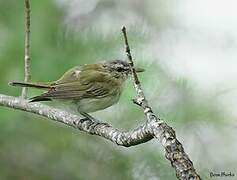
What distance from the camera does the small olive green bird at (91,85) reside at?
399 centimetres

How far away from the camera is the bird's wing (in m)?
Result: 3.98

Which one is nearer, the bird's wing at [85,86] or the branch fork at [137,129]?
the branch fork at [137,129]

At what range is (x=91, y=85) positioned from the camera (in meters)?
4.26

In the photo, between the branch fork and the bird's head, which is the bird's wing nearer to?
the bird's head

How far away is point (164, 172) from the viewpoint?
3.34 m

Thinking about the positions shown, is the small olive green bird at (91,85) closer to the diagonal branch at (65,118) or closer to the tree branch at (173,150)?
the diagonal branch at (65,118)

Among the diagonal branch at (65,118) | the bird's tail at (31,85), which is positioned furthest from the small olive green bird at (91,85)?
the diagonal branch at (65,118)

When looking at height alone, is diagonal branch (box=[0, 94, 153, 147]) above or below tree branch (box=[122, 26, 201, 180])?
below

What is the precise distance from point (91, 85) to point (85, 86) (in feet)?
0.15

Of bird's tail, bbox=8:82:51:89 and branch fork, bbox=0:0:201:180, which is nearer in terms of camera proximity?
branch fork, bbox=0:0:201:180

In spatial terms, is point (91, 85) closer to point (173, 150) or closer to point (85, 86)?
point (85, 86)

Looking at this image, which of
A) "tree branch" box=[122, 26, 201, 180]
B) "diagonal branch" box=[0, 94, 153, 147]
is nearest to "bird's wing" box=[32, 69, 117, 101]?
"diagonal branch" box=[0, 94, 153, 147]

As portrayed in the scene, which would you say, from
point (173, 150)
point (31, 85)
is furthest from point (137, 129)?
point (31, 85)

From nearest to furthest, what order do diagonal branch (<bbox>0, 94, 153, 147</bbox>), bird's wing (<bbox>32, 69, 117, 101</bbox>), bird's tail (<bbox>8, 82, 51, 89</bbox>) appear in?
diagonal branch (<bbox>0, 94, 153, 147</bbox>), bird's tail (<bbox>8, 82, 51, 89</bbox>), bird's wing (<bbox>32, 69, 117, 101</bbox>)
